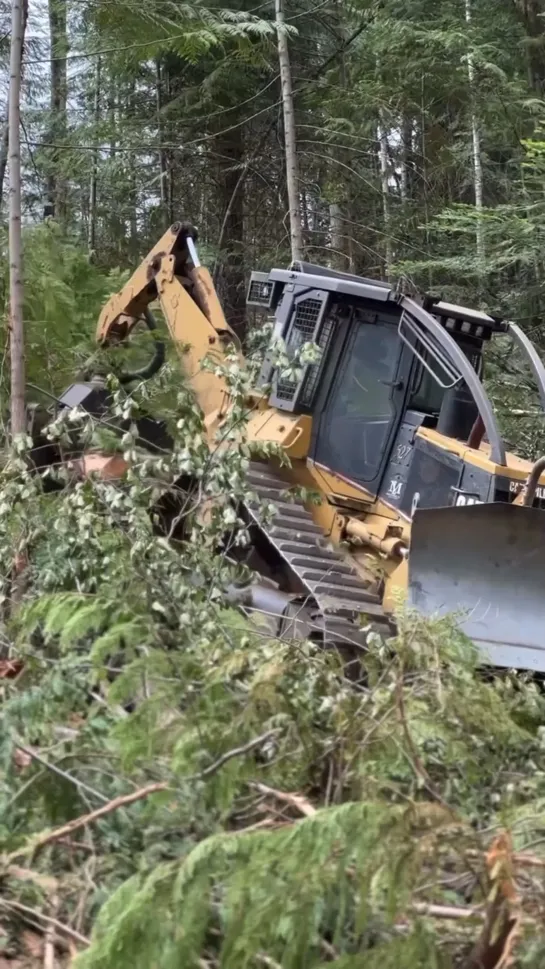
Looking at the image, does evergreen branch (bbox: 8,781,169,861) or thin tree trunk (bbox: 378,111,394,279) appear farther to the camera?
thin tree trunk (bbox: 378,111,394,279)

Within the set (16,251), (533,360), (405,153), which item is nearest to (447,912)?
(533,360)

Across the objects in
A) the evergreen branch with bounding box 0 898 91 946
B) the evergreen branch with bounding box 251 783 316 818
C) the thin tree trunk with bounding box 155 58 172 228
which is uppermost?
the thin tree trunk with bounding box 155 58 172 228

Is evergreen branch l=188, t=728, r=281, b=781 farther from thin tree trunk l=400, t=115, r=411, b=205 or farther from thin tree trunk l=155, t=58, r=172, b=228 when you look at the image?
thin tree trunk l=400, t=115, r=411, b=205

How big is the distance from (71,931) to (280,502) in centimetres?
437

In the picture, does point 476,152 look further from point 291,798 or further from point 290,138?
point 291,798

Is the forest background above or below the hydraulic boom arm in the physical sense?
below

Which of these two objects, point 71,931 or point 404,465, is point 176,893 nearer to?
point 71,931

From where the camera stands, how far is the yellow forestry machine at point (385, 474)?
532 centimetres

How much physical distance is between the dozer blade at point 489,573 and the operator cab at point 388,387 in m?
0.59

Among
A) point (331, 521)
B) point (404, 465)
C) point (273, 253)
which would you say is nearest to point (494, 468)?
point (404, 465)

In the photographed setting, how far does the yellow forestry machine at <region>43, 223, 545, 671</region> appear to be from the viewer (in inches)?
210

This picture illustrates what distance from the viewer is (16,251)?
6.32 m

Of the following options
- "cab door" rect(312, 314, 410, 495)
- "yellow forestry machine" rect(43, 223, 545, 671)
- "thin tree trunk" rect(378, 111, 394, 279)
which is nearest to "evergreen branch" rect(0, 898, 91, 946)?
"yellow forestry machine" rect(43, 223, 545, 671)

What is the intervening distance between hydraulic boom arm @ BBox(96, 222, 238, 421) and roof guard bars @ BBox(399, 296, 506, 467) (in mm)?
1816
